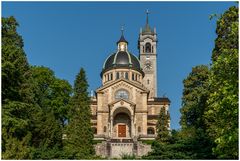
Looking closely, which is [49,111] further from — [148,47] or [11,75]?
[148,47]

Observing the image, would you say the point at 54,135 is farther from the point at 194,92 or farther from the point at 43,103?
the point at 194,92

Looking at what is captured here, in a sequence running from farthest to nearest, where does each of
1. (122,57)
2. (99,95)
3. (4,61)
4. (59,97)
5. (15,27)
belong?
(122,57) → (99,95) → (59,97) → (15,27) → (4,61)

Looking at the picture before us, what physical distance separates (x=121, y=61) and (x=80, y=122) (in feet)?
95.0

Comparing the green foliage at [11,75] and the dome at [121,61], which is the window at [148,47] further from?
the green foliage at [11,75]

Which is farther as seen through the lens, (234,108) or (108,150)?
(108,150)

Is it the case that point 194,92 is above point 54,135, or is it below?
above

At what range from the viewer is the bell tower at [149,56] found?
86994 mm

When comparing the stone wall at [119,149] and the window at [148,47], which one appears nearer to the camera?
the stone wall at [119,149]

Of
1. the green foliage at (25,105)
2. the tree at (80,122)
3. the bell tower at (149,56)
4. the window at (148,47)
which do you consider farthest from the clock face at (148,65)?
the tree at (80,122)

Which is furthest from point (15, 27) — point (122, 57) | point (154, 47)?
point (154, 47)

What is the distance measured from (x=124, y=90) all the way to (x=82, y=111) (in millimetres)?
19387

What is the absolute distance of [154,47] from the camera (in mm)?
92688

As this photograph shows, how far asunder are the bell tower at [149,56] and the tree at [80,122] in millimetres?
38673

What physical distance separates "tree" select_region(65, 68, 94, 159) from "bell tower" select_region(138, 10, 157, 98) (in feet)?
127
